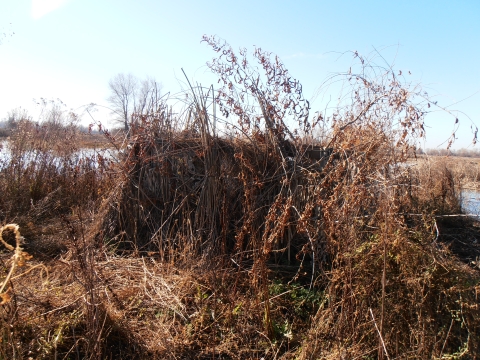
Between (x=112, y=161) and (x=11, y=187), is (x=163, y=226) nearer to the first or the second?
(x=112, y=161)

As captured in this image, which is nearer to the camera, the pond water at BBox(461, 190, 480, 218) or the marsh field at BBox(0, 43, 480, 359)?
the marsh field at BBox(0, 43, 480, 359)

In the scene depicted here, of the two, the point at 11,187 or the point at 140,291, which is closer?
the point at 140,291

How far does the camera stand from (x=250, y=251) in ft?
10.9

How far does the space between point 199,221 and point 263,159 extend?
1.13 m

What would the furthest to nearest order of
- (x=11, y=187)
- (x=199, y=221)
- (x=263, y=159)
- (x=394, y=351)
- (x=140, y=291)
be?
(x=11, y=187), (x=263, y=159), (x=199, y=221), (x=140, y=291), (x=394, y=351)

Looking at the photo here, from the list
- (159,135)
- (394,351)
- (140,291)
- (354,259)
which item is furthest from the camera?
(159,135)

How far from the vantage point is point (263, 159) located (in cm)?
456

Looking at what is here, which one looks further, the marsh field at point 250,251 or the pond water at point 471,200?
the pond water at point 471,200

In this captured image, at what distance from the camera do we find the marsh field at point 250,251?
2.34m

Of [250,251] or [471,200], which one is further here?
[471,200]

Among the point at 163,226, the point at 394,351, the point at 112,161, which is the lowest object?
the point at 394,351

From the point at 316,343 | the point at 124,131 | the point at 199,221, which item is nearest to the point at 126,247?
the point at 199,221

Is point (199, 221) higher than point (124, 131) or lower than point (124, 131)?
lower

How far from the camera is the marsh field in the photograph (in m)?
2.34
